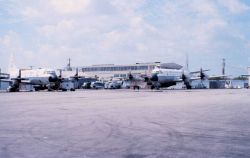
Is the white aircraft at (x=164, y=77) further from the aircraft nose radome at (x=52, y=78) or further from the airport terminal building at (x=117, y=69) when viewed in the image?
the airport terminal building at (x=117, y=69)

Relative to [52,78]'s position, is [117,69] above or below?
above

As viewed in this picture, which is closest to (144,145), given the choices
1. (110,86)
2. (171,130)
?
(171,130)

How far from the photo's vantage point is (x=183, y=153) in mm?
7555

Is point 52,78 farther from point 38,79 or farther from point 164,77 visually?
point 164,77

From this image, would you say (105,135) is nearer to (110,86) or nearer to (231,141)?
(231,141)

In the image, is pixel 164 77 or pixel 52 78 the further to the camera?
pixel 164 77

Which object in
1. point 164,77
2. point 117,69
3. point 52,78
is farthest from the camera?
point 117,69

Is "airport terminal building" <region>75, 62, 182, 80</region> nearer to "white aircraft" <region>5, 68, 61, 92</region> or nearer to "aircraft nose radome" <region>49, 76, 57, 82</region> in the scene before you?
"white aircraft" <region>5, 68, 61, 92</region>

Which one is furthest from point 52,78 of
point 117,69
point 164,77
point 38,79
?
point 117,69

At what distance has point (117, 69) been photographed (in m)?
154

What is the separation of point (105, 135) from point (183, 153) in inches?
119

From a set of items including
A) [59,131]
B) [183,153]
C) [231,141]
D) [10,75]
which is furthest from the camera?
[10,75]

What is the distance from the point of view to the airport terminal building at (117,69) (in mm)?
139000

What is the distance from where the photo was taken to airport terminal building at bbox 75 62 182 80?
139000mm
